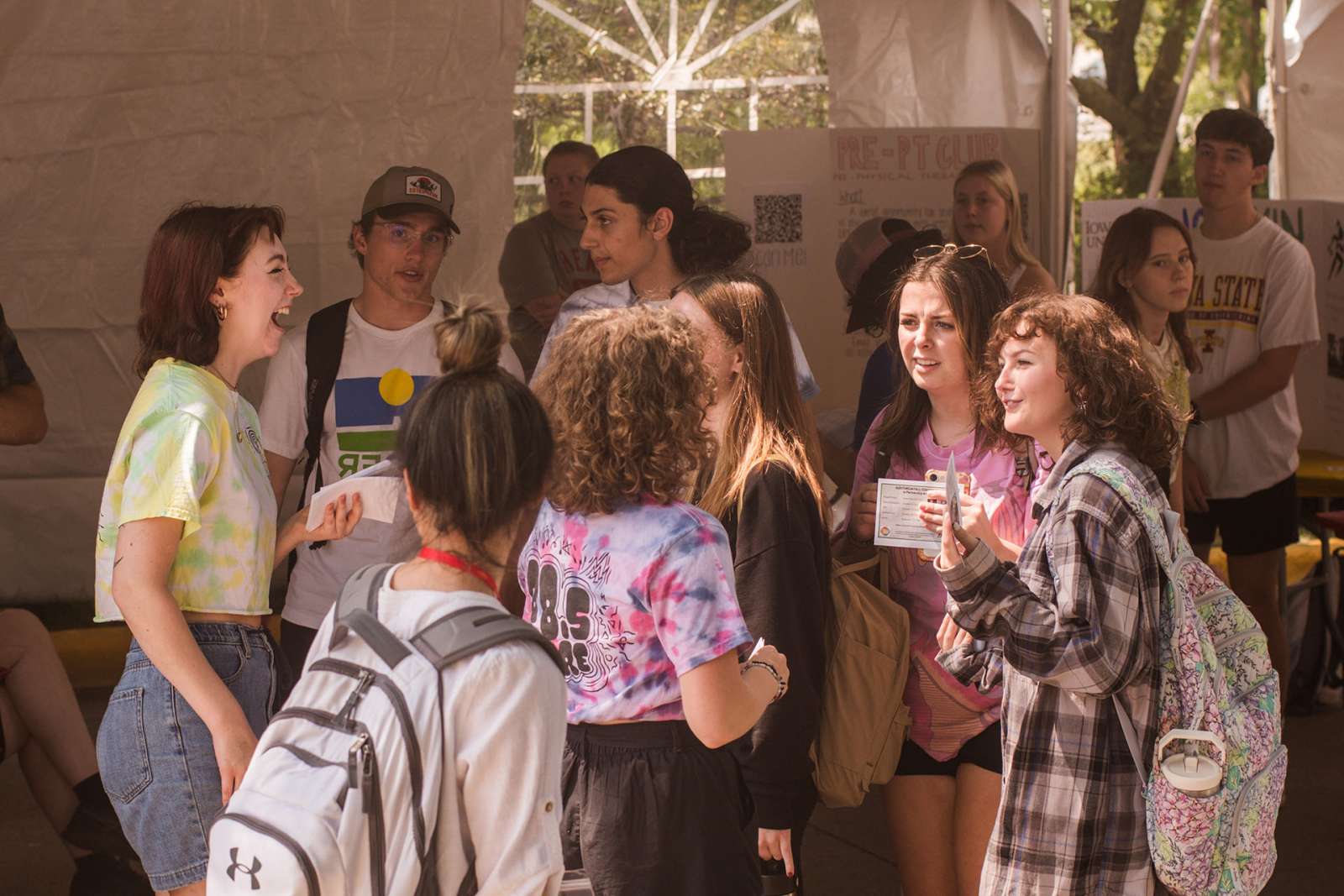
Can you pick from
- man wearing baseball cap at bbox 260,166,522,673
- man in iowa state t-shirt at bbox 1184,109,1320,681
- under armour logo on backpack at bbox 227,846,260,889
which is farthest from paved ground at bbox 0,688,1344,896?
under armour logo on backpack at bbox 227,846,260,889

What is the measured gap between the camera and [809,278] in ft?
22.3

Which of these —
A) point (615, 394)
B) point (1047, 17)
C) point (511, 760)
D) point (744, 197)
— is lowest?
point (511, 760)

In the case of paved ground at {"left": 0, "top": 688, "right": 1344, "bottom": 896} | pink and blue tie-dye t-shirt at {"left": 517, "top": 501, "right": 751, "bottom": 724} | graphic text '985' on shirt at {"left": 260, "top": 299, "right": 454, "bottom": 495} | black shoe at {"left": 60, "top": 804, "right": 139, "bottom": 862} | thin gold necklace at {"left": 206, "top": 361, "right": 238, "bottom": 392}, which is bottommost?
paved ground at {"left": 0, "top": 688, "right": 1344, "bottom": 896}

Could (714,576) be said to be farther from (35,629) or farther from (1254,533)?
(1254,533)

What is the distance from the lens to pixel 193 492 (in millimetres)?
2504

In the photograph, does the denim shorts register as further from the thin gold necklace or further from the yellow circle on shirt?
the yellow circle on shirt

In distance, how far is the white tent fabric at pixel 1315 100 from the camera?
6.95 meters

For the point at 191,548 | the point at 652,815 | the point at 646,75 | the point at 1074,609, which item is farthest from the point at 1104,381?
the point at 646,75

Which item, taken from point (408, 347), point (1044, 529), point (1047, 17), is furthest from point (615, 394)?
point (1047, 17)

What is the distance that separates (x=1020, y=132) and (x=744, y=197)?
127cm

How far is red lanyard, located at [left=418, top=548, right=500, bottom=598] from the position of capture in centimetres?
187

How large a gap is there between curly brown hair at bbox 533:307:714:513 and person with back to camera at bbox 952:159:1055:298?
3043 mm

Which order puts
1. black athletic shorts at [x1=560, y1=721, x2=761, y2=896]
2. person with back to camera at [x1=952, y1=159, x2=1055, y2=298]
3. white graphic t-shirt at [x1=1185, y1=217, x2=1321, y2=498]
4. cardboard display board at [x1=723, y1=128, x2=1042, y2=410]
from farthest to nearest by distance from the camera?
cardboard display board at [x1=723, y1=128, x2=1042, y2=410]
white graphic t-shirt at [x1=1185, y1=217, x2=1321, y2=498]
person with back to camera at [x1=952, y1=159, x2=1055, y2=298]
black athletic shorts at [x1=560, y1=721, x2=761, y2=896]

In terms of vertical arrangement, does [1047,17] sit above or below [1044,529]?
above
